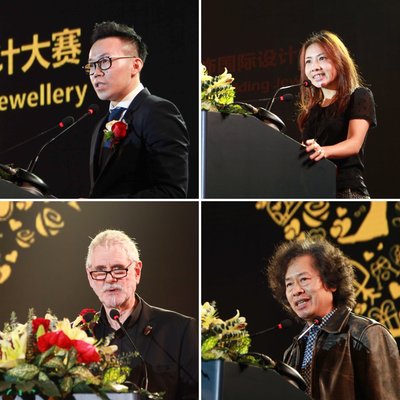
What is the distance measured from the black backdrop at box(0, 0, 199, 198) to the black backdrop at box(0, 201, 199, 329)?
0.16m

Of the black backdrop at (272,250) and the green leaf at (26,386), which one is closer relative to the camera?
the green leaf at (26,386)

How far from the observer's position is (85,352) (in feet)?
11.4

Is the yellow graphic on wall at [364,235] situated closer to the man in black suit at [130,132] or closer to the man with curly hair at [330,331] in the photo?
the man with curly hair at [330,331]

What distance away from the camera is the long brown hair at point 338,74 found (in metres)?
4.43

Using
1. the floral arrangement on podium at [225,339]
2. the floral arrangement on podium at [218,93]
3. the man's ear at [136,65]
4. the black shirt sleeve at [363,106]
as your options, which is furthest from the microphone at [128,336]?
the black shirt sleeve at [363,106]

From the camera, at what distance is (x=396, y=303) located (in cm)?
455

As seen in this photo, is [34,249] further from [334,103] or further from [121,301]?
[334,103]

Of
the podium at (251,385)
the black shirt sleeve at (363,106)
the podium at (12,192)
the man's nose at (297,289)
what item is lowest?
the podium at (251,385)

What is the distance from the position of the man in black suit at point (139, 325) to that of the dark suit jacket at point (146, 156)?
317 millimetres

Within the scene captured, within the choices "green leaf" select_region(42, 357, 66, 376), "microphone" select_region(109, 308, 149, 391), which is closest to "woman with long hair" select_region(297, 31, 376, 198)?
"microphone" select_region(109, 308, 149, 391)

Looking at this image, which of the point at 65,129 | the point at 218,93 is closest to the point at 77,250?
the point at 65,129

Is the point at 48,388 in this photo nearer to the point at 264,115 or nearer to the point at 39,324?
the point at 39,324

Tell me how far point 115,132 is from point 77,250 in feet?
2.17

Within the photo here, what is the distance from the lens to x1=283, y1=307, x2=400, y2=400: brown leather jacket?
4387mm
